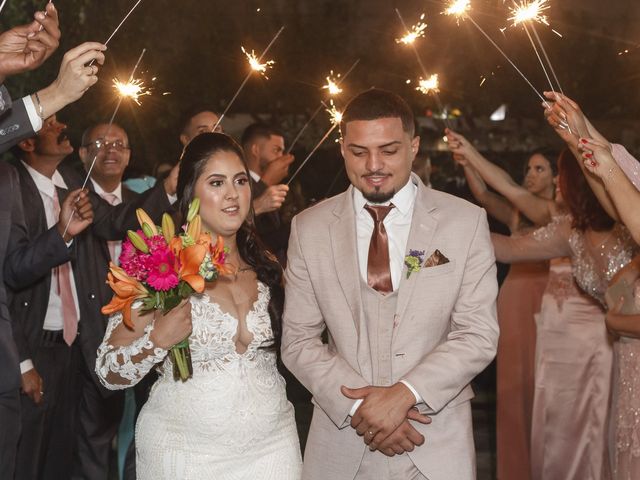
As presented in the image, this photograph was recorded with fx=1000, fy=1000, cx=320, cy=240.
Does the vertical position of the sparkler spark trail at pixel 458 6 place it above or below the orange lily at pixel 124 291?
above

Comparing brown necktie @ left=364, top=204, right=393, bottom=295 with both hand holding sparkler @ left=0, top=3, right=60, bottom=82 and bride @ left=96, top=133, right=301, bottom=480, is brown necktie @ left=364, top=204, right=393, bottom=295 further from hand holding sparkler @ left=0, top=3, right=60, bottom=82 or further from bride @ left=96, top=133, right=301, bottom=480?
hand holding sparkler @ left=0, top=3, right=60, bottom=82

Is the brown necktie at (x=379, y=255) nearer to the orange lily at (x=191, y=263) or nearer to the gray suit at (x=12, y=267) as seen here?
the orange lily at (x=191, y=263)

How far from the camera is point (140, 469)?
12.9 ft

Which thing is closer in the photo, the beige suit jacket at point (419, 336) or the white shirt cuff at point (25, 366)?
the beige suit jacket at point (419, 336)

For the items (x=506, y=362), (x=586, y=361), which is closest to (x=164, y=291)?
(x=586, y=361)

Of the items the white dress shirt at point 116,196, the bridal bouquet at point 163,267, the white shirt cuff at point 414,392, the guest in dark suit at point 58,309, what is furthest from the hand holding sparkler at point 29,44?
the white dress shirt at point 116,196

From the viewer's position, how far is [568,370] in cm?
622

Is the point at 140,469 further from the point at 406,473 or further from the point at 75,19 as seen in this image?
the point at 75,19

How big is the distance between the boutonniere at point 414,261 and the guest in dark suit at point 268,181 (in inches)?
74.2

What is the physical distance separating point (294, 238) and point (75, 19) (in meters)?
6.50

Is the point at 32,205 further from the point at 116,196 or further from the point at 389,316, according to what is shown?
the point at 389,316

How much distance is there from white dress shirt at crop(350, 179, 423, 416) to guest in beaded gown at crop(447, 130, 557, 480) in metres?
1.95

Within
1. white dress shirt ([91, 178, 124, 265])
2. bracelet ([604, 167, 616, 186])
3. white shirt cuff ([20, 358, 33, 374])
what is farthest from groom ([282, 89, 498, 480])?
white dress shirt ([91, 178, 124, 265])

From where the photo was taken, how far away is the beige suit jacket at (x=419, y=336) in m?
3.58
